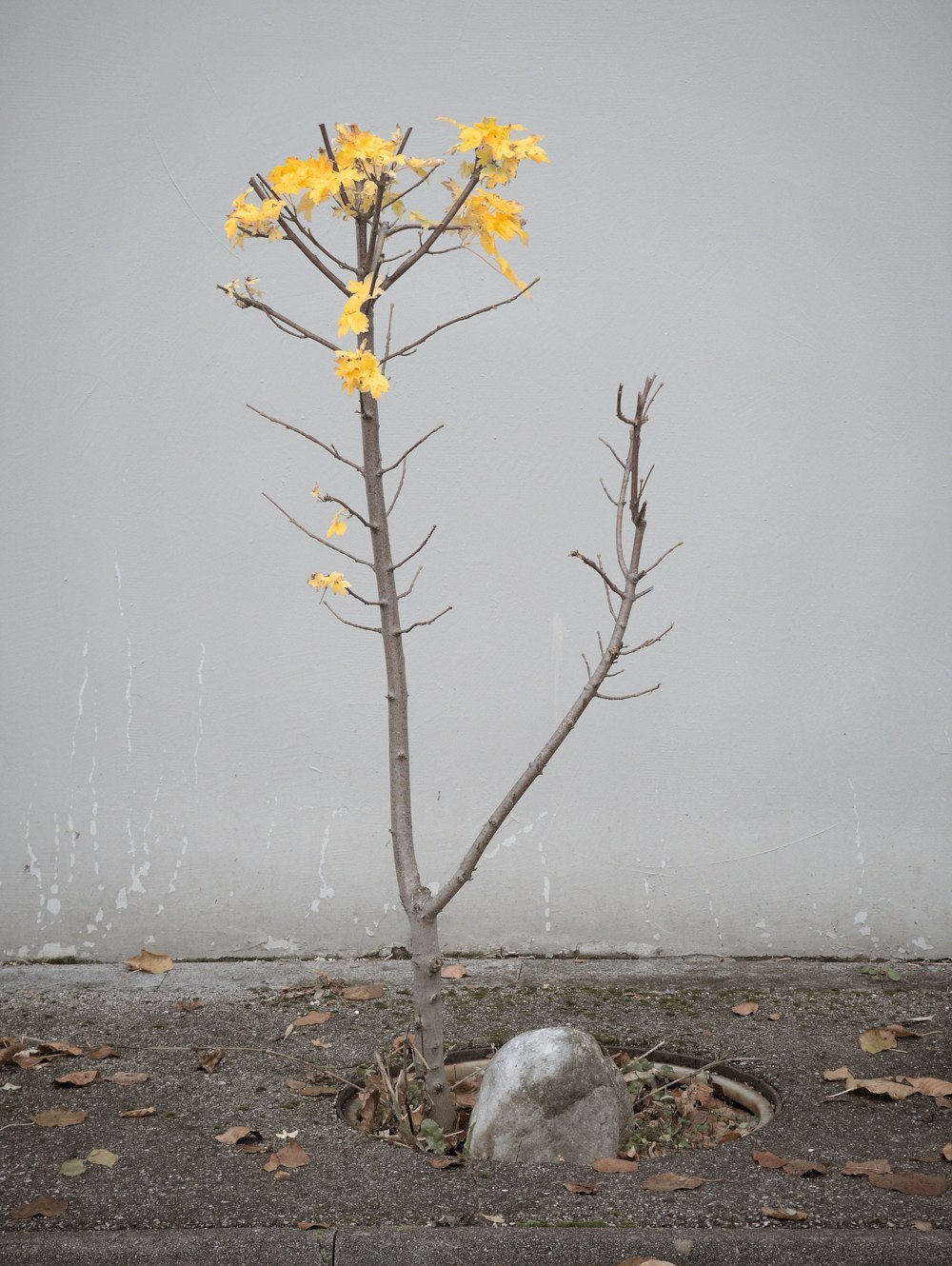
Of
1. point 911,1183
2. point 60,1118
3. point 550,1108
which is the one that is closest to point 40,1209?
point 60,1118

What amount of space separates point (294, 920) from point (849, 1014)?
6.48ft

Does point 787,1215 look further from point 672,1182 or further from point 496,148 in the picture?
point 496,148

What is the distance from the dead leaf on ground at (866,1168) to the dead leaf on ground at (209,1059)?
171 centimetres

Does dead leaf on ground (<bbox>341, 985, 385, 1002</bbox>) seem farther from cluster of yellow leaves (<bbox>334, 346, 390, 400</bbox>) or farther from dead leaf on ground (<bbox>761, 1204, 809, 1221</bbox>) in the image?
cluster of yellow leaves (<bbox>334, 346, 390, 400</bbox>)

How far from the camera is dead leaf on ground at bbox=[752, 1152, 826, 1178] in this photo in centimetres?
253

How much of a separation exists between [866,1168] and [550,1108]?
0.71 m

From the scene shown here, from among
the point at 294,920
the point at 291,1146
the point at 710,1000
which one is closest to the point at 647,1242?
the point at 291,1146

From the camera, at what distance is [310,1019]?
356cm

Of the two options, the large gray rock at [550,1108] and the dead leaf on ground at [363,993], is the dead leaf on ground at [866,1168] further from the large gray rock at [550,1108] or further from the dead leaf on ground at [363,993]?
the dead leaf on ground at [363,993]

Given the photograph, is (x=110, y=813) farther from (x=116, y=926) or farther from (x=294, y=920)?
(x=294, y=920)

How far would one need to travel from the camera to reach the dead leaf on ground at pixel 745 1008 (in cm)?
356

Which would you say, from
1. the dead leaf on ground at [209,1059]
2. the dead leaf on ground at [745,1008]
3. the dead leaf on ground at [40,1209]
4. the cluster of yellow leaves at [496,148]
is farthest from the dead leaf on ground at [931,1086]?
the cluster of yellow leaves at [496,148]

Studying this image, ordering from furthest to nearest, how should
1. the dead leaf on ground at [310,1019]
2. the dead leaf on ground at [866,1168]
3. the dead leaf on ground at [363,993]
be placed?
the dead leaf on ground at [363,993], the dead leaf on ground at [310,1019], the dead leaf on ground at [866,1168]

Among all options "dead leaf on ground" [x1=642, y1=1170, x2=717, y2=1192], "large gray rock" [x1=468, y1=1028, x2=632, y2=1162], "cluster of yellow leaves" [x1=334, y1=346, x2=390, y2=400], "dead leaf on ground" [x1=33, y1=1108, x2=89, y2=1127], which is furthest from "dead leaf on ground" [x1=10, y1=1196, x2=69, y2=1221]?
"cluster of yellow leaves" [x1=334, y1=346, x2=390, y2=400]
